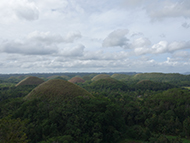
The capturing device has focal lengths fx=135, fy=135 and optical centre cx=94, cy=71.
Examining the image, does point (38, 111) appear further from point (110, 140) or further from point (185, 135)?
point (185, 135)

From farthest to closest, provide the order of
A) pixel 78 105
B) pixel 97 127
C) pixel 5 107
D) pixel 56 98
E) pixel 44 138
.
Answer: pixel 56 98 → pixel 5 107 → pixel 78 105 → pixel 97 127 → pixel 44 138

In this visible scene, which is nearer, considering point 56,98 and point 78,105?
point 78,105

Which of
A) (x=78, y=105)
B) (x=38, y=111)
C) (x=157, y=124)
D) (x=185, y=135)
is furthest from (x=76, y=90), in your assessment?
(x=185, y=135)

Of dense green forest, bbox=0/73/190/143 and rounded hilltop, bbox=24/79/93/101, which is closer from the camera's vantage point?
dense green forest, bbox=0/73/190/143

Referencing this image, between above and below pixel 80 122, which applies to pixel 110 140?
below

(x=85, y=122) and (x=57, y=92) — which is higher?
(x=57, y=92)

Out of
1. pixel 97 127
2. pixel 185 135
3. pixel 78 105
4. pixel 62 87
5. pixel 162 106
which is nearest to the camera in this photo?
pixel 97 127

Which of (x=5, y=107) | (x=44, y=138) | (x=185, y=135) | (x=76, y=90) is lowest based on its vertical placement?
(x=185, y=135)

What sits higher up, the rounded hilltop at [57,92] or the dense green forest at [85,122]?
the rounded hilltop at [57,92]

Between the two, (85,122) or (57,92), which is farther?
(57,92)

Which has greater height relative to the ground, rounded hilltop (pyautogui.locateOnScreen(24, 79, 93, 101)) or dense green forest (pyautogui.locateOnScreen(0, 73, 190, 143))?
rounded hilltop (pyautogui.locateOnScreen(24, 79, 93, 101))

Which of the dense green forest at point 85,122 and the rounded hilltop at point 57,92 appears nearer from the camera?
the dense green forest at point 85,122
